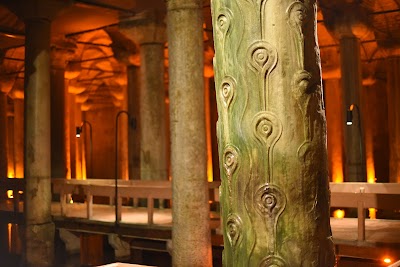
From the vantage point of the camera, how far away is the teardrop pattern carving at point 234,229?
2627 mm

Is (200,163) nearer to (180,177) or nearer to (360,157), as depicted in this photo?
(180,177)

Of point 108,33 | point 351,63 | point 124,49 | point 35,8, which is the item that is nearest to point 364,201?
→ point 351,63

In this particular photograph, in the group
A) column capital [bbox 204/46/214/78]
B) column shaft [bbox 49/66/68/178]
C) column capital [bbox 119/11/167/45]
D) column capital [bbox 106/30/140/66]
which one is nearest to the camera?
column capital [bbox 119/11/167/45]

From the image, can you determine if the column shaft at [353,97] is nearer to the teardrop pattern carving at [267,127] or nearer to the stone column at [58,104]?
the stone column at [58,104]

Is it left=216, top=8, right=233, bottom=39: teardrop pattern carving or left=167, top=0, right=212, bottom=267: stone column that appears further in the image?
left=167, top=0, right=212, bottom=267: stone column

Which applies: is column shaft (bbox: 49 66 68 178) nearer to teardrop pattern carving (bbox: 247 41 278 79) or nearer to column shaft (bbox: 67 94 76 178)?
column shaft (bbox: 67 94 76 178)

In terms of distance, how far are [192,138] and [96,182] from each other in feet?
22.3

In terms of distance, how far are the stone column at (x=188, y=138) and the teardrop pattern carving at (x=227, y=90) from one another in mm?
4986

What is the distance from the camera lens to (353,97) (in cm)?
1430

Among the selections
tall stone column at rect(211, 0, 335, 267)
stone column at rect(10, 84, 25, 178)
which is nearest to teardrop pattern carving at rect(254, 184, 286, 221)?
tall stone column at rect(211, 0, 335, 267)

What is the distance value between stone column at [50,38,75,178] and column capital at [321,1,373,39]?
761cm

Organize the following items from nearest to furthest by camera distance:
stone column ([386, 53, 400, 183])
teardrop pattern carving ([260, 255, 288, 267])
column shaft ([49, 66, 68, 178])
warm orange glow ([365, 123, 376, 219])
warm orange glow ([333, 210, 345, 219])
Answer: teardrop pattern carving ([260, 255, 288, 267])
warm orange glow ([333, 210, 345, 219])
column shaft ([49, 66, 68, 178])
stone column ([386, 53, 400, 183])
warm orange glow ([365, 123, 376, 219])

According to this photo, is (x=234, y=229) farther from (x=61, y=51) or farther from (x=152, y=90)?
(x=61, y=51)

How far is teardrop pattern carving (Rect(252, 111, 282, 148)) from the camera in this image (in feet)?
8.42
